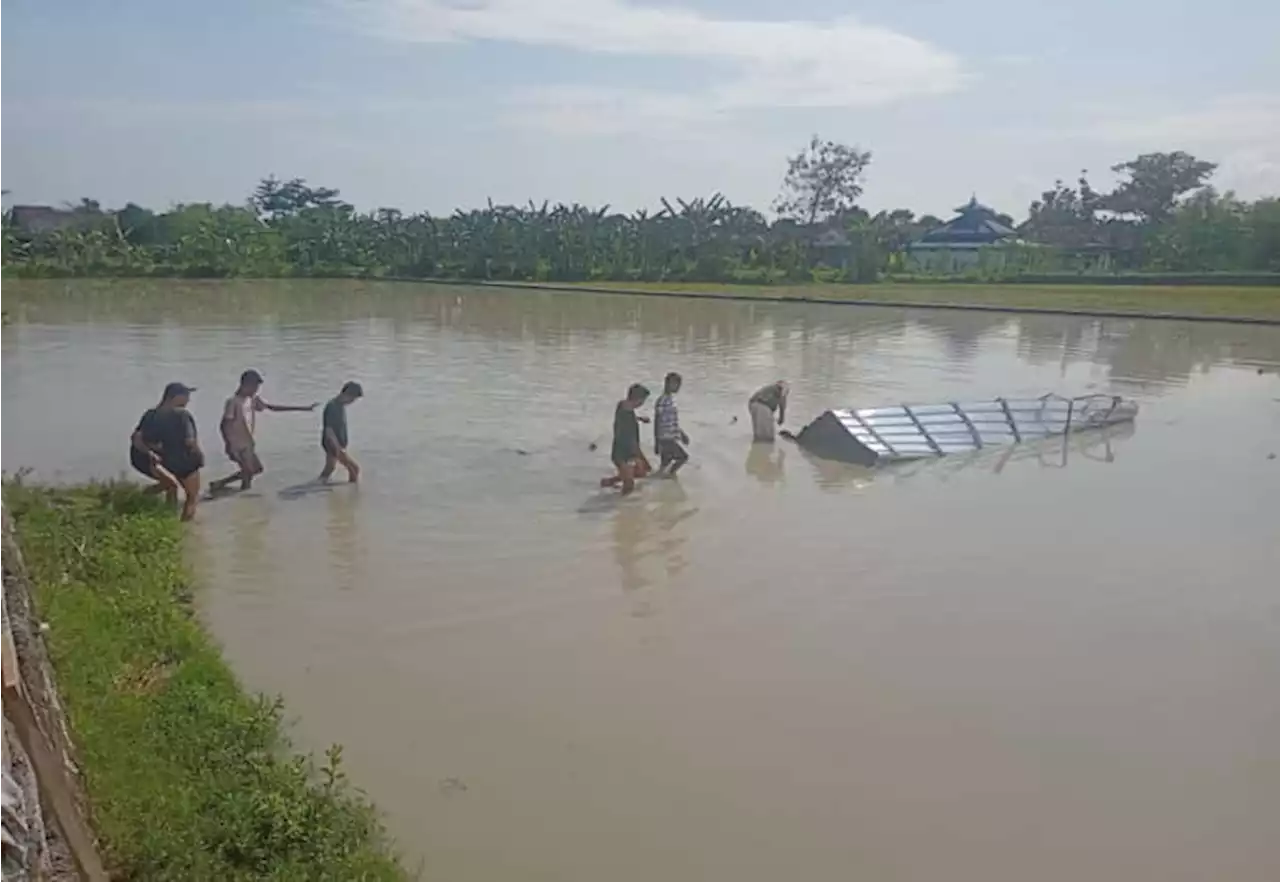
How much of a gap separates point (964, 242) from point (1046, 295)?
2522cm

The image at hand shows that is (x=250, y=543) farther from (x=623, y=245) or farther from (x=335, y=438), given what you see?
(x=623, y=245)

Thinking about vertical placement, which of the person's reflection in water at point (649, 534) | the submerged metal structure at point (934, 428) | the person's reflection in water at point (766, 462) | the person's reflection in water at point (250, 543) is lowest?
the person's reflection in water at point (766, 462)

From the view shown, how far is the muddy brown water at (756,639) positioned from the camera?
568 centimetres

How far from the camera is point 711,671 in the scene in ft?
24.4

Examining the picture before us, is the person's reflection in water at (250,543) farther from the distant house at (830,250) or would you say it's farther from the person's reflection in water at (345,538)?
the distant house at (830,250)

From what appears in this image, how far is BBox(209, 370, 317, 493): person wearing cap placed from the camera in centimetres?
1136

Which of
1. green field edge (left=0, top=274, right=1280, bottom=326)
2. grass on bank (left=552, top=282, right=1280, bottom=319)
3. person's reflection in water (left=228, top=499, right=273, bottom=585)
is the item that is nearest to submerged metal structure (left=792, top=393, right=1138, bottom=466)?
person's reflection in water (left=228, top=499, right=273, bottom=585)

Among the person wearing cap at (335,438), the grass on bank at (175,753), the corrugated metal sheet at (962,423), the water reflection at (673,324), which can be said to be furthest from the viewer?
the water reflection at (673,324)

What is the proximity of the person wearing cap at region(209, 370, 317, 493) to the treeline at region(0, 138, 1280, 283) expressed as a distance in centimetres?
4704

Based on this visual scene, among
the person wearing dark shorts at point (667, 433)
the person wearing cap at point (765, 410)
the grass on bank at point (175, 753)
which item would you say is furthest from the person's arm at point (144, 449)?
the person wearing cap at point (765, 410)

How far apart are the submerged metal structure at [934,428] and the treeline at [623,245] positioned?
131 feet

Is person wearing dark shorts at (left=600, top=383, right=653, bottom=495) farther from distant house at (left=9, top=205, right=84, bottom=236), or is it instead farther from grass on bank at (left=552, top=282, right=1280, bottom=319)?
distant house at (left=9, top=205, right=84, bottom=236)

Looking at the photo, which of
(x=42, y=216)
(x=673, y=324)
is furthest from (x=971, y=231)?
(x=42, y=216)

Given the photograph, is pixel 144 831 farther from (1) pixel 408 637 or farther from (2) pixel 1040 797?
(2) pixel 1040 797
